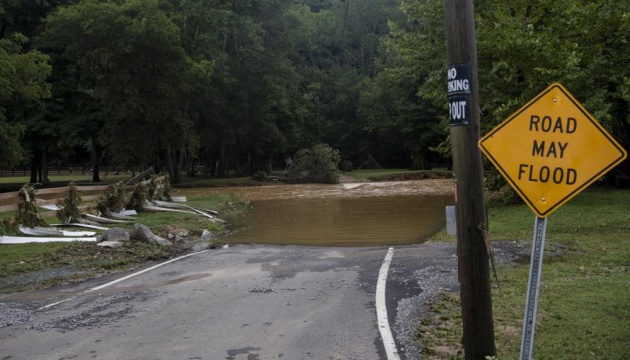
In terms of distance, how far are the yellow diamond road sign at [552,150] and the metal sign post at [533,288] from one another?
0.50ft

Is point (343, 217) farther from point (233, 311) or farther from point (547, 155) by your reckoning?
point (547, 155)

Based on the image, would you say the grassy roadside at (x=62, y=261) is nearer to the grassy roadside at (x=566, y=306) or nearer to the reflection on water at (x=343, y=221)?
the reflection on water at (x=343, y=221)

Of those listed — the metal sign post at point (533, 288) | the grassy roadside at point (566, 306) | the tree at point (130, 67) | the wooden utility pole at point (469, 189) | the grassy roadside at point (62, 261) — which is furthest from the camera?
the tree at point (130, 67)

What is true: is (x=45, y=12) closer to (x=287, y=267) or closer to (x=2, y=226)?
(x=2, y=226)

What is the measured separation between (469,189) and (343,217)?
1818cm

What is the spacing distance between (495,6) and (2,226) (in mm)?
16738

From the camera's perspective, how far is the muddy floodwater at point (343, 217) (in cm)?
1769

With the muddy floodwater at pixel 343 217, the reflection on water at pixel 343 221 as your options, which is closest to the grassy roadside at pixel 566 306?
the reflection on water at pixel 343 221

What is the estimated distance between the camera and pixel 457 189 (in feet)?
18.5

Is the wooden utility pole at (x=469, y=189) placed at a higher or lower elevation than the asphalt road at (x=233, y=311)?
higher

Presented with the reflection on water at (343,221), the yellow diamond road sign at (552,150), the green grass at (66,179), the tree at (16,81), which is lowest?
the reflection on water at (343,221)

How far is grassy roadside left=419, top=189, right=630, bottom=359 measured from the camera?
19.7ft

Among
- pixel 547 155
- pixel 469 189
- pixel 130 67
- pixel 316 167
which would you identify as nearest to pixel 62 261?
pixel 469 189

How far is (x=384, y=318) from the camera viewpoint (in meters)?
7.44
